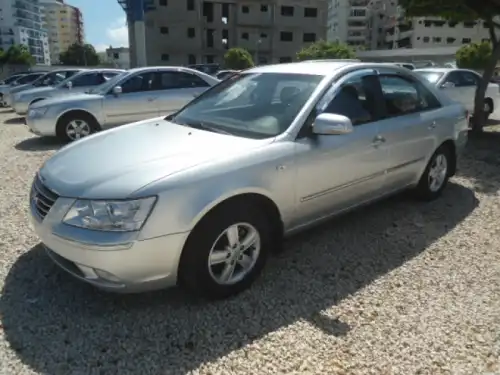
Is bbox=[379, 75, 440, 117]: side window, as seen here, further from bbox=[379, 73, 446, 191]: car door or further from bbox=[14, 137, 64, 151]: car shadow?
bbox=[14, 137, 64, 151]: car shadow

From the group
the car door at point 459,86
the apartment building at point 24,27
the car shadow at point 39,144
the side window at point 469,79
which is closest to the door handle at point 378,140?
the car shadow at point 39,144

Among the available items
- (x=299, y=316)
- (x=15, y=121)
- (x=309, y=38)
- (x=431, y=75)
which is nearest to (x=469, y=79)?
(x=431, y=75)

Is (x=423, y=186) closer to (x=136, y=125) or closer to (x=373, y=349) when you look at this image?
(x=373, y=349)

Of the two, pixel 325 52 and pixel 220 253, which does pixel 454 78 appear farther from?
pixel 325 52

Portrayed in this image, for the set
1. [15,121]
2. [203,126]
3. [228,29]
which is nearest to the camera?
[203,126]

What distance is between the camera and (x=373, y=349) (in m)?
2.49

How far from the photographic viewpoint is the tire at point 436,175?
4664mm

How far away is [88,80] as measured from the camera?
→ 12359mm

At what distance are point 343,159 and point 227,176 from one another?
3.83 feet

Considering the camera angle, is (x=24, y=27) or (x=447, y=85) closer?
(x=447, y=85)

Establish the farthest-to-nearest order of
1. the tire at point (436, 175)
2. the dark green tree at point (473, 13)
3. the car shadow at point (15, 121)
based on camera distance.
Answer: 1. the car shadow at point (15, 121)
2. the dark green tree at point (473, 13)
3. the tire at point (436, 175)

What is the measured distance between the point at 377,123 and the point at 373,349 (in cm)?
207

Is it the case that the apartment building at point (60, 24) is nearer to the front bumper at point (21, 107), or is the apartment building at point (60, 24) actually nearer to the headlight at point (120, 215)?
the front bumper at point (21, 107)

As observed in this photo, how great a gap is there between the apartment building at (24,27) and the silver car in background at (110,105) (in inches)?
4152
